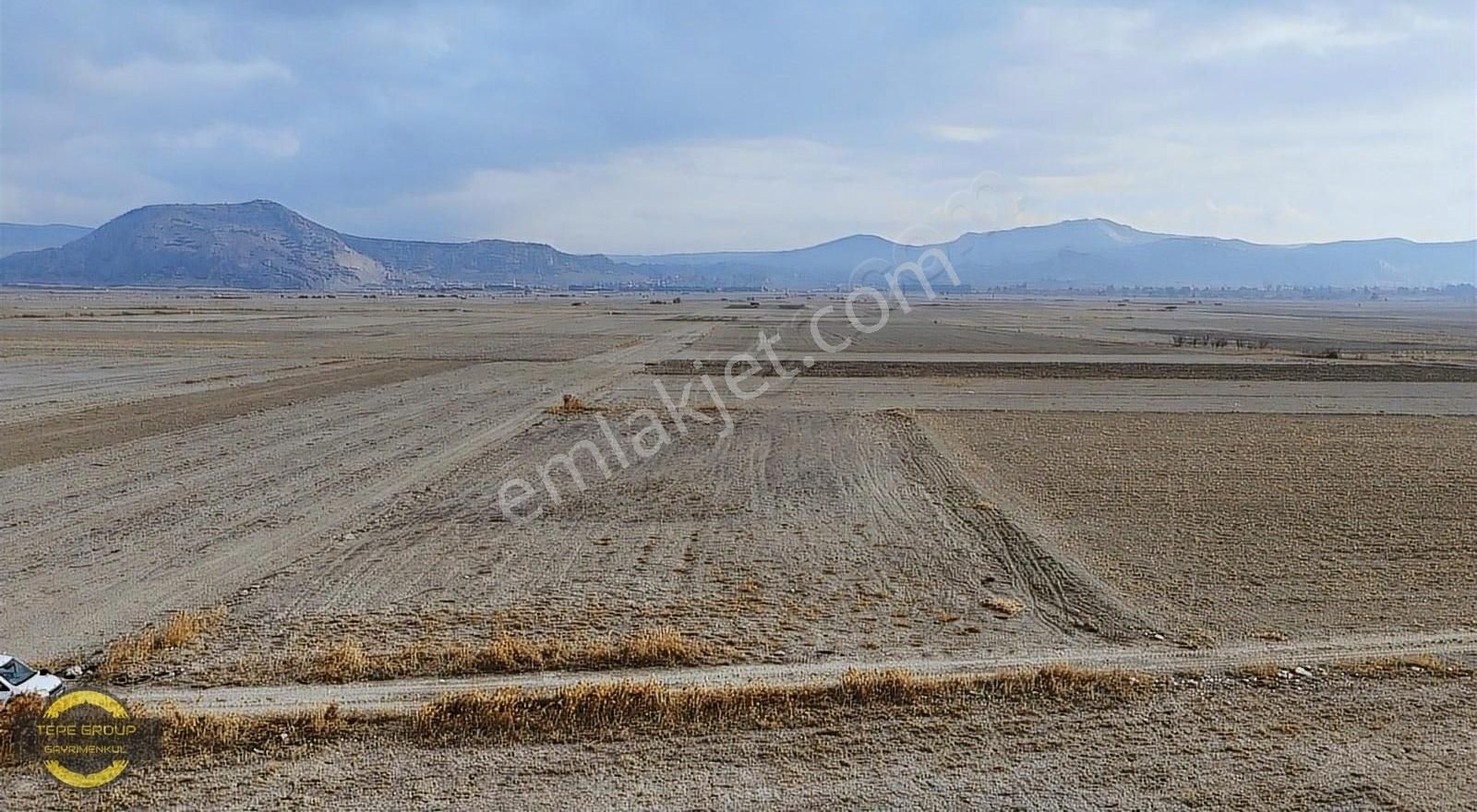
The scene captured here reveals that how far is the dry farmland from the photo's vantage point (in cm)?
695

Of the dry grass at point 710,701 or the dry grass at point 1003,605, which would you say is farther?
the dry grass at point 1003,605

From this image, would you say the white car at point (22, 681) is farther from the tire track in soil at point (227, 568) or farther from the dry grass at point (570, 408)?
the dry grass at point (570, 408)

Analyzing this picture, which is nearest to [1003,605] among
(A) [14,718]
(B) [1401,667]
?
(B) [1401,667]

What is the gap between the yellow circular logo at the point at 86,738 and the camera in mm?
6711

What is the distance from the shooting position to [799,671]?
876 cm

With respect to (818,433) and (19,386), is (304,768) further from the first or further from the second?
(19,386)

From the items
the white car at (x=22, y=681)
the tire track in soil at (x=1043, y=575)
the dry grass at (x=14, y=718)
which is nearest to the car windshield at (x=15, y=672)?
the white car at (x=22, y=681)

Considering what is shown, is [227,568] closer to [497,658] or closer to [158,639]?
[158,639]

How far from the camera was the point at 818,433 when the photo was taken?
24.2 meters

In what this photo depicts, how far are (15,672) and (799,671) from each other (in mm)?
6498

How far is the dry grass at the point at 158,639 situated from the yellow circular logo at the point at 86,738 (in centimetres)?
104

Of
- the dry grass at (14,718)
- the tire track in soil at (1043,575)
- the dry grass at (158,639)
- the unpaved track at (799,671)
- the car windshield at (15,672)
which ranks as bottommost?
the tire track in soil at (1043,575)

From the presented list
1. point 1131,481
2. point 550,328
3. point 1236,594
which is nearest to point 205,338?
point 550,328

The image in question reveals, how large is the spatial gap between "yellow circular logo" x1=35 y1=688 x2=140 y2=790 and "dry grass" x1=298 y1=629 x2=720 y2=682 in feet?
4.75
